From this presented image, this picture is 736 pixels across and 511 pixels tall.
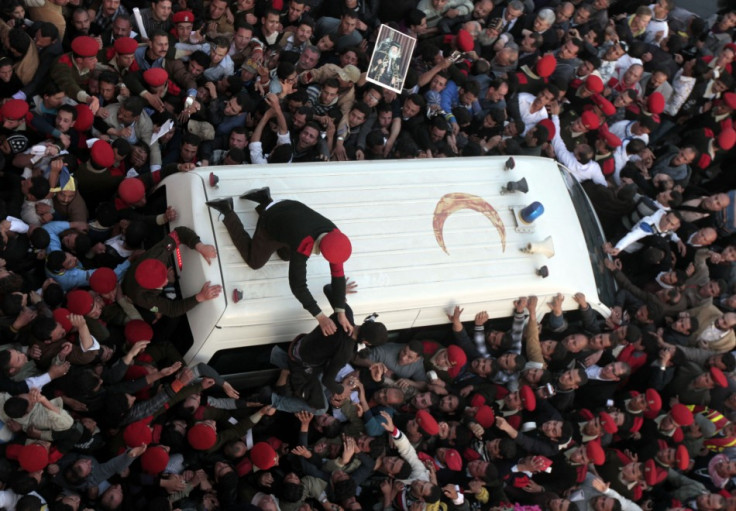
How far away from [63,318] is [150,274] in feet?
2.21

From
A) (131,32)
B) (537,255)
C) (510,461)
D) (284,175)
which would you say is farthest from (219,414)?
(131,32)

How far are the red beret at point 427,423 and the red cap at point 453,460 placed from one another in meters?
0.25

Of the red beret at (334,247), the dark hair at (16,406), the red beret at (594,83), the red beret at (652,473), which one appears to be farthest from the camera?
the red beret at (594,83)

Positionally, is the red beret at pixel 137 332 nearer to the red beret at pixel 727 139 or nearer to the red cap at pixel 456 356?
the red cap at pixel 456 356

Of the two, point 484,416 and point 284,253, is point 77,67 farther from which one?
point 484,416

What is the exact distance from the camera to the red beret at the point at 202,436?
15.8 feet

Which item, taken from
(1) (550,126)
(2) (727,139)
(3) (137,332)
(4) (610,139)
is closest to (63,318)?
(3) (137,332)

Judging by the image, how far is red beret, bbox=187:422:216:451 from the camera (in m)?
4.81

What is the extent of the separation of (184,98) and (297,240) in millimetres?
2762

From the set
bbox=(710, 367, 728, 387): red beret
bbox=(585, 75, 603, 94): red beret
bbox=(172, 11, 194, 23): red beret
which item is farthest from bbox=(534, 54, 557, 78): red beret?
bbox=(172, 11, 194, 23): red beret

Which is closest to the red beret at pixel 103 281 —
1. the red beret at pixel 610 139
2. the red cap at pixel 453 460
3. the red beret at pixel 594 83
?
the red cap at pixel 453 460

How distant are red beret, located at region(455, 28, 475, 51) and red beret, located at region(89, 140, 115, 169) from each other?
4.17 metres

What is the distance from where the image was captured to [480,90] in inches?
309

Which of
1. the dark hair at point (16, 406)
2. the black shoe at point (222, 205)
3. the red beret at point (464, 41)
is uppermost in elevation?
the black shoe at point (222, 205)
